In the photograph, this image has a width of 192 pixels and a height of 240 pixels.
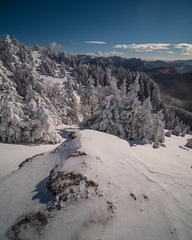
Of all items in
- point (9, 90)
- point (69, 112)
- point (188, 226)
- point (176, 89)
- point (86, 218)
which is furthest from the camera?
point (176, 89)

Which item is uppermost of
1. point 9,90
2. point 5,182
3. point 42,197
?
point 9,90

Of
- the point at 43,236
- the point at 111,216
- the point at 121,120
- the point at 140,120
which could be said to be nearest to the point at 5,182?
the point at 43,236

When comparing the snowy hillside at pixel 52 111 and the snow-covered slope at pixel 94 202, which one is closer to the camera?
the snow-covered slope at pixel 94 202

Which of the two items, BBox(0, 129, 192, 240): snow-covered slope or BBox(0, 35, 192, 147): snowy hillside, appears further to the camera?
BBox(0, 35, 192, 147): snowy hillside

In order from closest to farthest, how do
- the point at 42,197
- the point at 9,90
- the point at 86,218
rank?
the point at 86,218 < the point at 42,197 < the point at 9,90

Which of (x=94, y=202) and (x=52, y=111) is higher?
(x=94, y=202)

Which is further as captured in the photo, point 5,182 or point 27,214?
point 5,182

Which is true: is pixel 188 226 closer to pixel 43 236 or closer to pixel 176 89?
pixel 43 236

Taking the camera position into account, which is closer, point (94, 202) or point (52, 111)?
point (94, 202)
